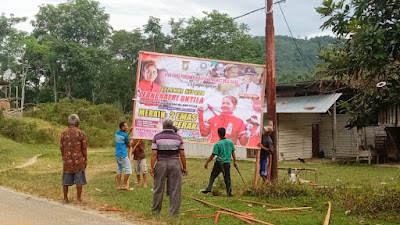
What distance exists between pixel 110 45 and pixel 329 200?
5429cm

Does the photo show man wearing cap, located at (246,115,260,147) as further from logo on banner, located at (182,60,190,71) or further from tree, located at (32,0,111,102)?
tree, located at (32,0,111,102)

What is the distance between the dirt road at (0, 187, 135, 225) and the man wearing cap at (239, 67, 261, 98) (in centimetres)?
453

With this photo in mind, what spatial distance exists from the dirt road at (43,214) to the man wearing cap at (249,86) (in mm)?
4525

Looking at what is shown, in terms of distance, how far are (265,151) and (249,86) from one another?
181 centimetres

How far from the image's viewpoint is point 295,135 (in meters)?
22.2

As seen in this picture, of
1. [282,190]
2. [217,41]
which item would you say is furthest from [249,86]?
[217,41]

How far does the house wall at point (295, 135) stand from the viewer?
21.7 m

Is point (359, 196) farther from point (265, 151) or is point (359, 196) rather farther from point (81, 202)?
point (81, 202)

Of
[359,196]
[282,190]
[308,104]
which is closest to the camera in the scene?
[359,196]

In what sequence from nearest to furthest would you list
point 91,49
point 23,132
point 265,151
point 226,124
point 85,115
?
point 226,124 < point 265,151 < point 23,132 < point 85,115 < point 91,49

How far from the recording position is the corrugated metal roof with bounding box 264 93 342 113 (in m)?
19.5

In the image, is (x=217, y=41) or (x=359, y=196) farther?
(x=217, y=41)

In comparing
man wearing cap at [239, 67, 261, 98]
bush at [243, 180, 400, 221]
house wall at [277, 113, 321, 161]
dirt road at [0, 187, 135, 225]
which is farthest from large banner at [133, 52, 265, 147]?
house wall at [277, 113, 321, 161]

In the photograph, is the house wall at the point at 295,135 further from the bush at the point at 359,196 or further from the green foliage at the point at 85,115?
the green foliage at the point at 85,115
